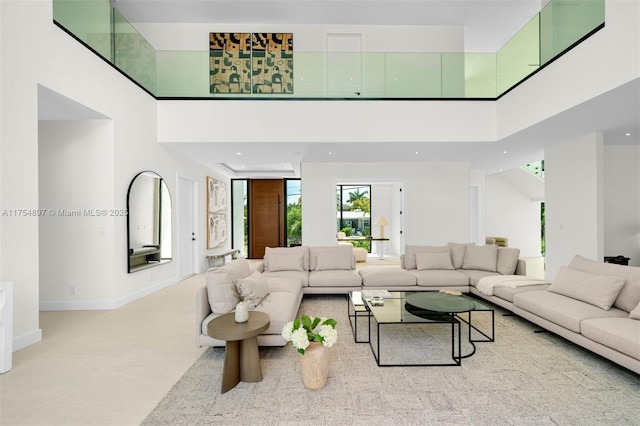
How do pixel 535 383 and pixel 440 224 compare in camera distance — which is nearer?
pixel 535 383

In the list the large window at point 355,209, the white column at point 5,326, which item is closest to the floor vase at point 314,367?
the white column at point 5,326

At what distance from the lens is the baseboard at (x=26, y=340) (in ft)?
10.0

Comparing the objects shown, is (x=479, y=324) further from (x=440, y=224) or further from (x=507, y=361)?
(x=440, y=224)

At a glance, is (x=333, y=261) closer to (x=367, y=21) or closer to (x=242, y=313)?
(x=242, y=313)

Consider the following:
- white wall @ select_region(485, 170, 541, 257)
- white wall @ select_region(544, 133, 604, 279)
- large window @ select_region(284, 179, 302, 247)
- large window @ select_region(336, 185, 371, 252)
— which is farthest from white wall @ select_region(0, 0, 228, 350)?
white wall @ select_region(485, 170, 541, 257)

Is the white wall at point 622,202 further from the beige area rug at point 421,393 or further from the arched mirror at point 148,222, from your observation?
the arched mirror at point 148,222

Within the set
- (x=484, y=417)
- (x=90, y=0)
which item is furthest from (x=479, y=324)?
(x=90, y=0)

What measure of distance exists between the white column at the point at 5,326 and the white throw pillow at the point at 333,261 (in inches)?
140

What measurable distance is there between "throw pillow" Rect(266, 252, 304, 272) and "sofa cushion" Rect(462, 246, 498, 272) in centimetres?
267

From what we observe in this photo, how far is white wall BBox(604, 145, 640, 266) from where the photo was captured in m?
5.97

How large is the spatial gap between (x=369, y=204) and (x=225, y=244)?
4.96 meters

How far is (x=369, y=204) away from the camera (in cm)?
1112

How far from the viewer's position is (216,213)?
874cm

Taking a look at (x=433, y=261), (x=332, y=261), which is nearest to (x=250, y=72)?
(x=332, y=261)
